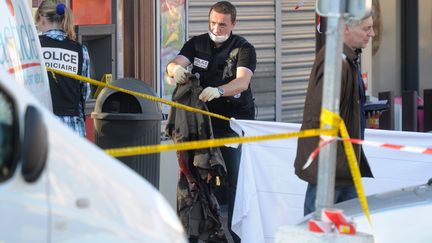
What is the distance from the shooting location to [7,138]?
3.51 meters

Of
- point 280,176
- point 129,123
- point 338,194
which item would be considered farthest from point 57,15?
point 338,194

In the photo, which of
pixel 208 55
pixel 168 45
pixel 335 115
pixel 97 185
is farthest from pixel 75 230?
pixel 168 45

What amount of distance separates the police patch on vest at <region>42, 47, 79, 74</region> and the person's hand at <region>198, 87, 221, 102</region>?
3.30 feet

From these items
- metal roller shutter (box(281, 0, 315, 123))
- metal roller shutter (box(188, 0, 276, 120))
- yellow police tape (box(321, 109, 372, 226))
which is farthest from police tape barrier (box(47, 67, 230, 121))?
metal roller shutter (box(281, 0, 315, 123))

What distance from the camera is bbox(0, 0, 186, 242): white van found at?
11.4ft

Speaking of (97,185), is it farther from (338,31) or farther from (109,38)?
(109,38)

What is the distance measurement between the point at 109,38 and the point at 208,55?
160 cm

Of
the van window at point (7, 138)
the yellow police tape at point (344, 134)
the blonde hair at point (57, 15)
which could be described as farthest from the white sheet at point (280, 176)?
the van window at point (7, 138)

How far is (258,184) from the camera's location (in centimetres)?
749

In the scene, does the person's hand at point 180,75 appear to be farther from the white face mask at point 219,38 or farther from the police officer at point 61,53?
the police officer at point 61,53

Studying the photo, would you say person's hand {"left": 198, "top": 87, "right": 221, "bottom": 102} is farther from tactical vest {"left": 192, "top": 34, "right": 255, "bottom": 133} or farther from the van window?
the van window

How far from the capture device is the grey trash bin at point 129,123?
24.1 ft

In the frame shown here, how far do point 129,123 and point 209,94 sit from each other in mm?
677

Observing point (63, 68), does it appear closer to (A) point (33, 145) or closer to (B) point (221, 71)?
(B) point (221, 71)
